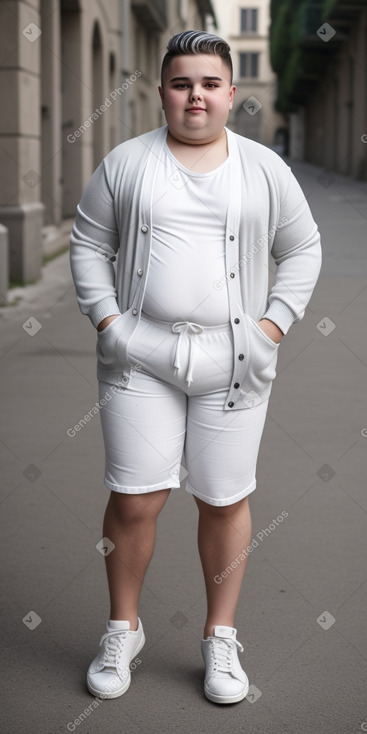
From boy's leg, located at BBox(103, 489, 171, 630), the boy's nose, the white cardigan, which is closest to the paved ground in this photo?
boy's leg, located at BBox(103, 489, 171, 630)

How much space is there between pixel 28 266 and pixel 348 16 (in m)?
23.6

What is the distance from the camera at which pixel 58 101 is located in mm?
14617

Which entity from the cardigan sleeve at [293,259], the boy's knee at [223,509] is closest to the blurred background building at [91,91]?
the cardigan sleeve at [293,259]

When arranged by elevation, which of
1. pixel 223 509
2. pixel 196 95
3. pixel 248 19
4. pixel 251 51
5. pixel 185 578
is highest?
pixel 196 95

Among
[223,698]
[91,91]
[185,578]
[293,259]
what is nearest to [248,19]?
[91,91]

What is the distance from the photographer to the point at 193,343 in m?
2.66

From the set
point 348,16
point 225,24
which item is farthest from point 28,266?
point 225,24

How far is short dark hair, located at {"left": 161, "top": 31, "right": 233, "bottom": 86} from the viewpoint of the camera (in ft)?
8.36

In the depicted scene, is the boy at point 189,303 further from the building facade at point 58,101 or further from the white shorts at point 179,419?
the building facade at point 58,101

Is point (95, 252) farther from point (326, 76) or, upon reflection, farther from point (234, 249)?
point (326, 76)

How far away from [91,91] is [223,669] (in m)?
16.0

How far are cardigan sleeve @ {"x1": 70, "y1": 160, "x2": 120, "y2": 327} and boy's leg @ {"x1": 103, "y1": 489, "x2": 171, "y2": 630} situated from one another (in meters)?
0.51

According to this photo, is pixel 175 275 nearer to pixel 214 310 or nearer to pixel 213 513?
pixel 214 310

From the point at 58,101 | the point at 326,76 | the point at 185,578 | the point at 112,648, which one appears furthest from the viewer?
the point at 326,76
